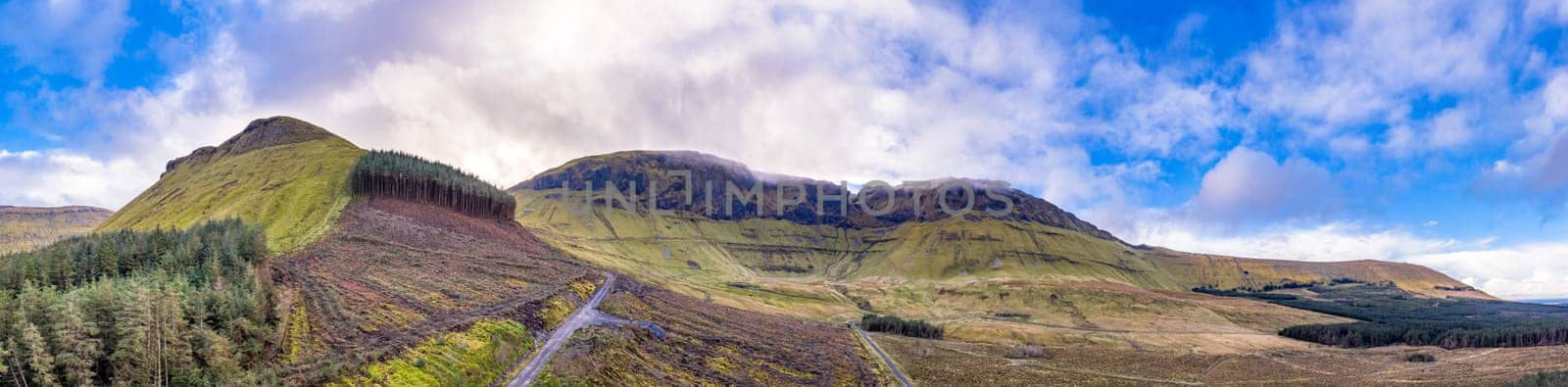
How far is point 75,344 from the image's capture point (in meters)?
27.2

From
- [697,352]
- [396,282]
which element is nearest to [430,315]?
[396,282]

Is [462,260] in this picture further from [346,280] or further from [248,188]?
[248,188]

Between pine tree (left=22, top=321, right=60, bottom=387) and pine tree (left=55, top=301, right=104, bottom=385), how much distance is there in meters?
0.48

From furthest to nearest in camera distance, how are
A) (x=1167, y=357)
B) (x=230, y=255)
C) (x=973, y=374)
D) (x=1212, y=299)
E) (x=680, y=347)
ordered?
1. (x=1212, y=299)
2. (x=1167, y=357)
3. (x=973, y=374)
4. (x=680, y=347)
5. (x=230, y=255)

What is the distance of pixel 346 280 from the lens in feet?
184

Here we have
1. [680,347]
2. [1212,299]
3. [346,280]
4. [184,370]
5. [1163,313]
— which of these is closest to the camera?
[184,370]

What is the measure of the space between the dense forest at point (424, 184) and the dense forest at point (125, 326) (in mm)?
60192

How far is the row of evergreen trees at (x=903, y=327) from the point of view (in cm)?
12375

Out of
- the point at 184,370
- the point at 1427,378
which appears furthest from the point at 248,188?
the point at 1427,378

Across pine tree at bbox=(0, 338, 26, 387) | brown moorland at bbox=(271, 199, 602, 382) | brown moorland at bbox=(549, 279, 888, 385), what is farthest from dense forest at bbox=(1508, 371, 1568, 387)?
pine tree at bbox=(0, 338, 26, 387)

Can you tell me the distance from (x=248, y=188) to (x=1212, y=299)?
23189 cm

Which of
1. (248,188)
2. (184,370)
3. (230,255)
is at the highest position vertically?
(248,188)

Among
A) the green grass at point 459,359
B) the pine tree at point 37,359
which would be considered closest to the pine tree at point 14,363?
the pine tree at point 37,359

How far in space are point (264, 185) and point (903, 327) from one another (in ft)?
380
